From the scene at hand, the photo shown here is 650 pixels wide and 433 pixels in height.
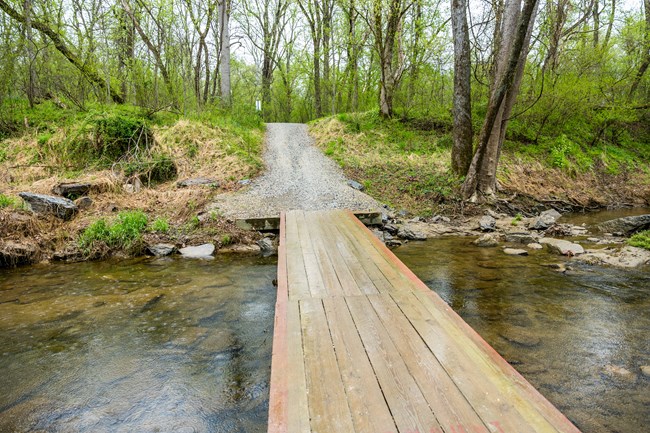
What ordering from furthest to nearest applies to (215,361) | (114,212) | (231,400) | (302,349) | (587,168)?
1. (587,168)
2. (114,212)
3. (215,361)
4. (231,400)
5. (302,349)

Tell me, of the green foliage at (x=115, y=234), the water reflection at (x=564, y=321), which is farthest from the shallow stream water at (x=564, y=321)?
the green foliage at (x=115, y=234)

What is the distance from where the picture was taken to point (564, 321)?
3904 millimetres

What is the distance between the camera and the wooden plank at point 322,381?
5.54 ft

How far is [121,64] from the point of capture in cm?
1534

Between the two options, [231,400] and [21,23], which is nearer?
[231,400]

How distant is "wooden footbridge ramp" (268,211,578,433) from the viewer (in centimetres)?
169

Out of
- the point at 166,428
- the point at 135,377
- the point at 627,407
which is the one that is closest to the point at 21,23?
the point at 135,377

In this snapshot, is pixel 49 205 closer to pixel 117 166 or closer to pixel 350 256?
pixel 117 166

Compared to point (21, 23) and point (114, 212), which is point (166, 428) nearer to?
point (114, 212)

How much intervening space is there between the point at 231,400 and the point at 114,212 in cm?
608

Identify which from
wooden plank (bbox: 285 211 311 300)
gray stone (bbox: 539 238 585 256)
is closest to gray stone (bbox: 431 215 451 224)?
gray stone (bbox: 539 238 585 256)

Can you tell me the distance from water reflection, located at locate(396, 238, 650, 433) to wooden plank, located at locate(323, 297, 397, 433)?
5.52 feet

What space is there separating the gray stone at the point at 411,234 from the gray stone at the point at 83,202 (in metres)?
6.73

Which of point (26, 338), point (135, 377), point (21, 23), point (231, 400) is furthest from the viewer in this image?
point (21, 23)
